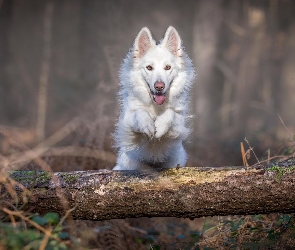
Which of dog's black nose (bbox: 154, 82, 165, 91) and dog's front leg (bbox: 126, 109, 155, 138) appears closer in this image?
dog's front leg (bbox: 126, 109, 155, 138)

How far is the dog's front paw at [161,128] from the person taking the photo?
211 inches

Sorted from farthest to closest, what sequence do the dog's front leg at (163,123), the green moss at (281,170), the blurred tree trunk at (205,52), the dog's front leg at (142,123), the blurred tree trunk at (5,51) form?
the blurred tree trunk at (5,51) → the blurred tree trunk at (205,52) → the dog's front leg at (163,123) → the dog's front leg at (142,123) → the green moss at (281,170)

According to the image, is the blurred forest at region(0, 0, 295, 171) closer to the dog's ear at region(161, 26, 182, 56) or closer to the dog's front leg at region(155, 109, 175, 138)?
the dog's ear at region(161, 26, 182, 56)

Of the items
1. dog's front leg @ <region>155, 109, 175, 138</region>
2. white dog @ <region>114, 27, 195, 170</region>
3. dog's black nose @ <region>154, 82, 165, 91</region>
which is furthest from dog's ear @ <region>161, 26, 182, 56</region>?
dog's front leg @ <region>155, 109, 175, 138</region>

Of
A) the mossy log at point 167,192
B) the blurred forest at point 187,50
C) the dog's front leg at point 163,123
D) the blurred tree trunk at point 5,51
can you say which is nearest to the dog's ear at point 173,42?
the dog's front leg at point 163,123

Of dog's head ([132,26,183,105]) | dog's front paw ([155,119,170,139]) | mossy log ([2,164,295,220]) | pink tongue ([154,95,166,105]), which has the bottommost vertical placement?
mossy log ([2,164,295,220])

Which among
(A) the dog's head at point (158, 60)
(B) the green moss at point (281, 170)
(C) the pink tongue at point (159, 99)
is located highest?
(A) the dog's head at point (158, 60)

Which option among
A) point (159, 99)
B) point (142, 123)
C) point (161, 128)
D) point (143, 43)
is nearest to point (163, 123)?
point (161, 128)

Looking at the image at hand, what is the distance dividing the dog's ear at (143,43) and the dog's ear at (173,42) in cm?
16

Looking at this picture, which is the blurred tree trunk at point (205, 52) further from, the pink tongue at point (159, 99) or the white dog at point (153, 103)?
the pink tongue at point (159, 99)

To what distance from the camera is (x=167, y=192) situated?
467cm

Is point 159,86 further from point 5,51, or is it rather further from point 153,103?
point 5,51

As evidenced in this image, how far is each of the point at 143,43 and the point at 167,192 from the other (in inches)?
85.8

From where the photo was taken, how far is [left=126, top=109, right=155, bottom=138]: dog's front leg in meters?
5.20
